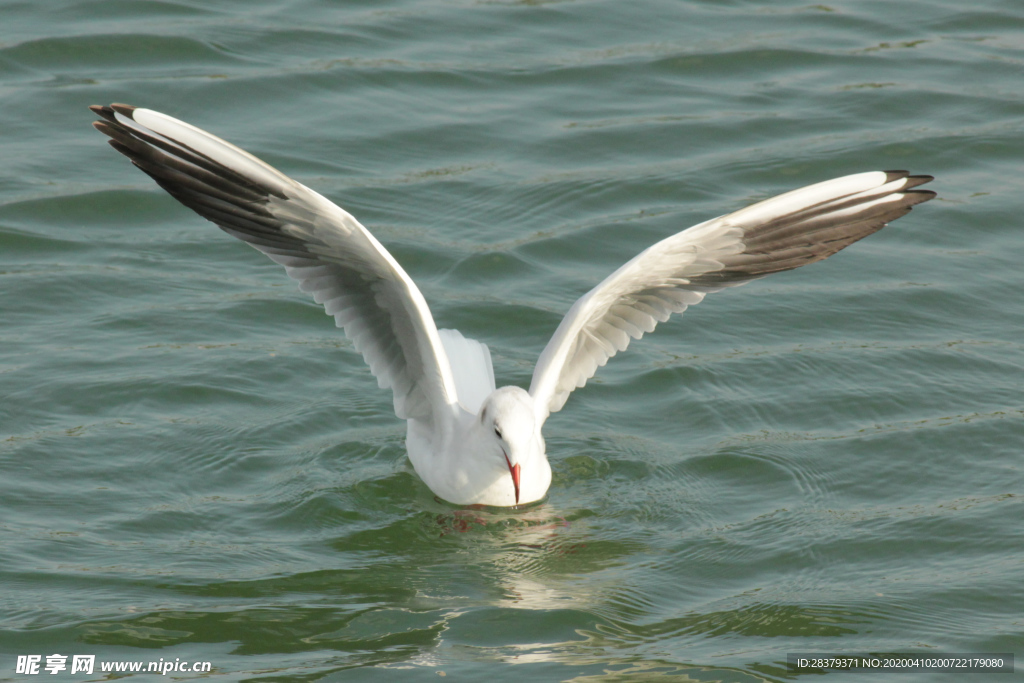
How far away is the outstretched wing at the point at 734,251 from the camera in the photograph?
22.0 ft

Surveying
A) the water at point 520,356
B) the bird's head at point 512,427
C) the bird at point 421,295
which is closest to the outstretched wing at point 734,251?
the bird at point 421,295

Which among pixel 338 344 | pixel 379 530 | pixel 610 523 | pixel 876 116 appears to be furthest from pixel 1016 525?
pixel 876 116

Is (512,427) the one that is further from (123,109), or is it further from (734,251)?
(123,109)

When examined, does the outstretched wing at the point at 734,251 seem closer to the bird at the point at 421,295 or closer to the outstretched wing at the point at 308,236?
the bird at the point at 421,295

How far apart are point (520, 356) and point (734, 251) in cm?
200

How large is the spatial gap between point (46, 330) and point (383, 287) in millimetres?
2788

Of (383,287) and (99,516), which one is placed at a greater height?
(383,287)

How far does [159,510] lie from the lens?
266 inches

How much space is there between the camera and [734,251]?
274 inches

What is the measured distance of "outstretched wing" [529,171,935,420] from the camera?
6.70 m

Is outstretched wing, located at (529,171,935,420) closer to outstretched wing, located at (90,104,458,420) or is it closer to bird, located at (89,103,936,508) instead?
bird, located at (89,103,936,508)

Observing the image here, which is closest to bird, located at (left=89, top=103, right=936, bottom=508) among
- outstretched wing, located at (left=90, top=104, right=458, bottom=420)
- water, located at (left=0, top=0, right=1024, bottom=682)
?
outstretched wing, located at (left=90, top=104, right=458, bottom=420)

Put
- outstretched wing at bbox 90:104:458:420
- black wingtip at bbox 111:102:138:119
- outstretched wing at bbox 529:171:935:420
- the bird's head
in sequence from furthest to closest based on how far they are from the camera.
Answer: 1. outstretched wing at bbox 529:171:935:420
2. the bird's head
3. outstretched wing at bbox 90:104:458:420
4. black wingtip at bbox 111:102:138:119

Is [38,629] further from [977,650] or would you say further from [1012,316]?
[1012,316]
